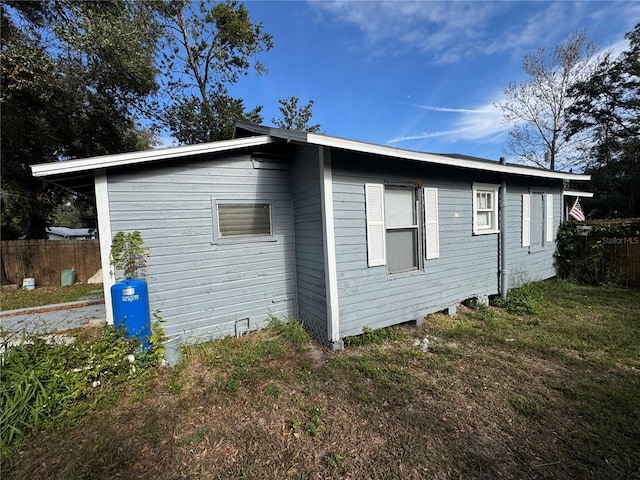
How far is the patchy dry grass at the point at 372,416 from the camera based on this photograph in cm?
193

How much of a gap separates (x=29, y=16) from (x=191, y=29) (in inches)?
201

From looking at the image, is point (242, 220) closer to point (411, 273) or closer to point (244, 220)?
point (244, 220)

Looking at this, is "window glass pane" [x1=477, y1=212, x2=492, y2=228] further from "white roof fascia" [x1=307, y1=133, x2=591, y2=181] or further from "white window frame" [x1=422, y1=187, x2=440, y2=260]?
"white window frame" [x1=422, y1=187, x2=440, y2=260]

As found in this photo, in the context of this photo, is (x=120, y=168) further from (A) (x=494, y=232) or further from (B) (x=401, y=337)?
(A) (x=494, y=232)

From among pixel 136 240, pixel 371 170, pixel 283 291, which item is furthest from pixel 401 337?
pixel 136 240

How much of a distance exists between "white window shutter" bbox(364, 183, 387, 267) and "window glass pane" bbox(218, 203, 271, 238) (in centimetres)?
157

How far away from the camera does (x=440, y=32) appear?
6.18 metres

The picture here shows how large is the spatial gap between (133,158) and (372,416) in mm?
3780

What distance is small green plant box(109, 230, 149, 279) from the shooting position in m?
3.32

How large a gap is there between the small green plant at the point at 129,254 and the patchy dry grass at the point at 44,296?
4766 mm

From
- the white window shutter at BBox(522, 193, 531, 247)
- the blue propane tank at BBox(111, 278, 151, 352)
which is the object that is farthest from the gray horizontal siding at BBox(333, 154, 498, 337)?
the blue propane tank at BBox(111, 278, 151, 352)

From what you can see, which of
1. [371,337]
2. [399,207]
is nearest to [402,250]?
[399,207]

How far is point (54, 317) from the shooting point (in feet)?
16.5

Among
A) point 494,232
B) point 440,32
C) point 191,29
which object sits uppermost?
point 191,29
